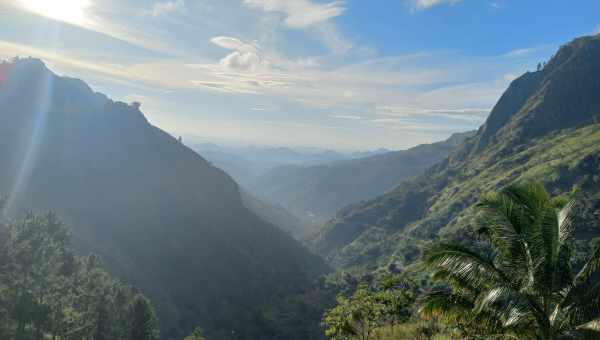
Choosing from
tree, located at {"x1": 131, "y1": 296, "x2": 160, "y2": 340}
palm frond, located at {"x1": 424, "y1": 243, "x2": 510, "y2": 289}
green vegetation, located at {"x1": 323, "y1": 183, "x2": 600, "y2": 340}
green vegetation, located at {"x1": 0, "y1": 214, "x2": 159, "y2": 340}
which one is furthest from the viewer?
tree, located at {"x1": 131, "y1": 296, "x2": 160, "y2": 340}

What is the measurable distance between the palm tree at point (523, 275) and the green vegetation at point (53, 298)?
2234 inches

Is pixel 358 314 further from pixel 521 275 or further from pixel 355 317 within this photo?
pixel 521 275

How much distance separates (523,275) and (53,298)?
68.5 meters

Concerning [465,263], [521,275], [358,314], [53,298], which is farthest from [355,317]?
[53,298]

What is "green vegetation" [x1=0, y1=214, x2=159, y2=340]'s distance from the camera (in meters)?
53.2

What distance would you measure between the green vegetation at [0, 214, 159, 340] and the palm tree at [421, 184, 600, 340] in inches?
2234

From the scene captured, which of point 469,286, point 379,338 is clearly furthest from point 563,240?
point 379,338

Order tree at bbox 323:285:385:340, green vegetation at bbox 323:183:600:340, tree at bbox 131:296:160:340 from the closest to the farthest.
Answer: green vegetation at bbox 323:183:600:340 < tree at bbox 323:285:385:340 < tree at bbox 131:296:160:340

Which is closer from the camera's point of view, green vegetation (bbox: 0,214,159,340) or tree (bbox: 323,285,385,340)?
tree (bbox: 323,285,385,340)

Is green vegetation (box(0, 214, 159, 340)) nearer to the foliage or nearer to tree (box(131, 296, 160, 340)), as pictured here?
tree (box(131, 296, 160, 340))

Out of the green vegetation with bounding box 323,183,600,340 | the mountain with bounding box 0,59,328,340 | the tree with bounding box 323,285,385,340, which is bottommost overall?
the mountain with bounding box 0,59,328,340

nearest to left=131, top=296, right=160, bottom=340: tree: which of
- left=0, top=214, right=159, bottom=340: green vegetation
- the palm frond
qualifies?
left=0, top=214, right=159, bottom=340: green vegetation

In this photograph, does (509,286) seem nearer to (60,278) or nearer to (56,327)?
(56,327)

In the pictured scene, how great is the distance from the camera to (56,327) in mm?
61531
